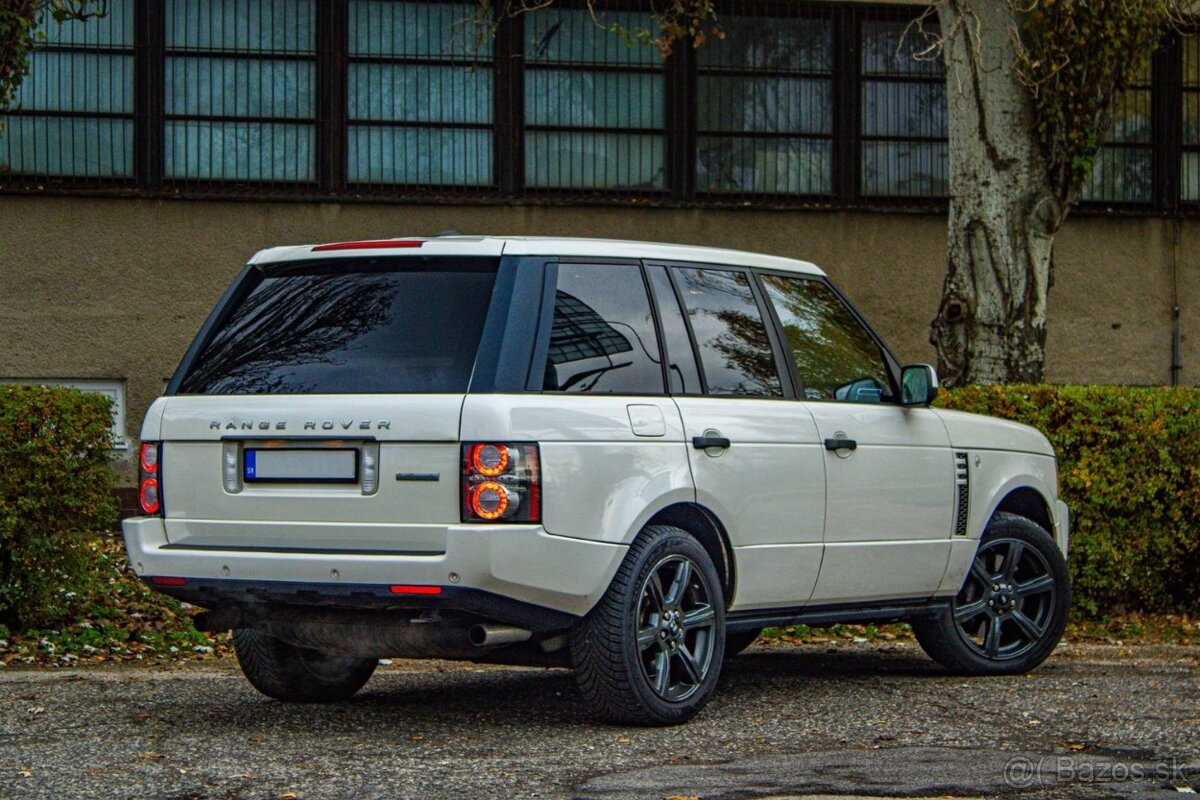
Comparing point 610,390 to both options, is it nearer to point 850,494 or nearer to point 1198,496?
point 850,494

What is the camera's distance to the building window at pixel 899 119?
1670cm

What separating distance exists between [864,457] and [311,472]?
249 cm

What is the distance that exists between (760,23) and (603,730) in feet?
34.8

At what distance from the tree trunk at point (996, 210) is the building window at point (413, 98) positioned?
491 cm

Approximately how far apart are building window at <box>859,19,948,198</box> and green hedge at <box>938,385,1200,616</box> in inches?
235

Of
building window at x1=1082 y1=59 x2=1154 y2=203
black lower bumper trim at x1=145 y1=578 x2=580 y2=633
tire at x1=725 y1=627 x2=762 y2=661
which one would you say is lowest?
tire at x1=725 y1=627 x2=762 y2=661

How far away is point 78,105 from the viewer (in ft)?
50.9

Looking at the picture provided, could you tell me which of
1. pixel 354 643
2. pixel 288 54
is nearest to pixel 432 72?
pixel 288 54

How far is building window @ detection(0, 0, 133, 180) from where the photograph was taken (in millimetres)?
15414

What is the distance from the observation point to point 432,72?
16.0m

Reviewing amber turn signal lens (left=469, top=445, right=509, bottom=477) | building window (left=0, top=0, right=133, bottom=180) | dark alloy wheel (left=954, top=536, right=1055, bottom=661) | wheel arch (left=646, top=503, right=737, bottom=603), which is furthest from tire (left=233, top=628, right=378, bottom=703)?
building window (left=0, top=0, right=133, bottom=180)

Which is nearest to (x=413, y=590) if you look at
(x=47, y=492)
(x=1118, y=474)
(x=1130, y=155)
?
(x=47, y=492)

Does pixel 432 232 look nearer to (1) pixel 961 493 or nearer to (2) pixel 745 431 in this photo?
(1) pixel 961 493

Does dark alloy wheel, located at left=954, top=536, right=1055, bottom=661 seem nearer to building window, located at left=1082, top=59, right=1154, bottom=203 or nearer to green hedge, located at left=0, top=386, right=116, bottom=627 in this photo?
green hedge, located at left=0, top=386, right=116, bottom=627
